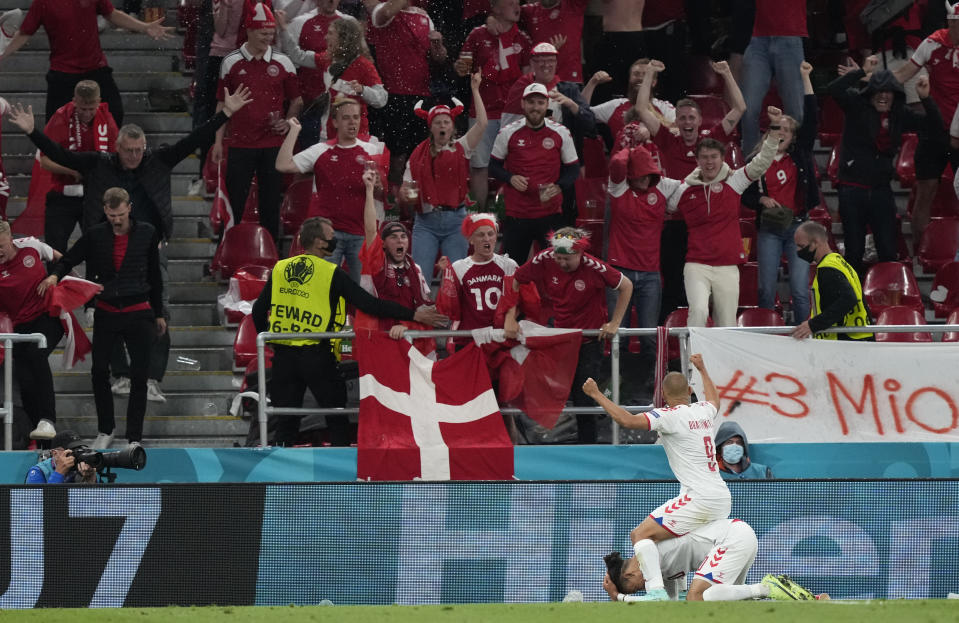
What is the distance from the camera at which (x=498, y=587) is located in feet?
28.8

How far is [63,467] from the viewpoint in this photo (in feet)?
32.3

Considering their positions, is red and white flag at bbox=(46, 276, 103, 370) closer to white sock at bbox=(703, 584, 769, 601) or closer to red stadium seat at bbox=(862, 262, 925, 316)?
white sock at bbox=(703, 584, 769, 601)

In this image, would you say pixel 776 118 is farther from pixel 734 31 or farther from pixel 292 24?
pixel 292 24

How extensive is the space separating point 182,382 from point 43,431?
7.48 feet

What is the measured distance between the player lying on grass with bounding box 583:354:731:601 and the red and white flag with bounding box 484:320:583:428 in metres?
2.21

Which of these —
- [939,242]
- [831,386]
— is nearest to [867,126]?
[939,242]

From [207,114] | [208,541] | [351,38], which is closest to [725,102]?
[351,38]

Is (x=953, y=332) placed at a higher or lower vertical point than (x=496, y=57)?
lower

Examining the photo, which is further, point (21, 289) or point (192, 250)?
point (192, 250)

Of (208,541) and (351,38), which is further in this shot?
(351,38)

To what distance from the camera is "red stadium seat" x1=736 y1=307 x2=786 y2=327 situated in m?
12.3

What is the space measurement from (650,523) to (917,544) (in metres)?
1.62

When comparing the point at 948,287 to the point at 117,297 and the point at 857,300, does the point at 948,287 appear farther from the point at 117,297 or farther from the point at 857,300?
the point at 117,297

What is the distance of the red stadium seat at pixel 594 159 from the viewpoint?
14.9m
